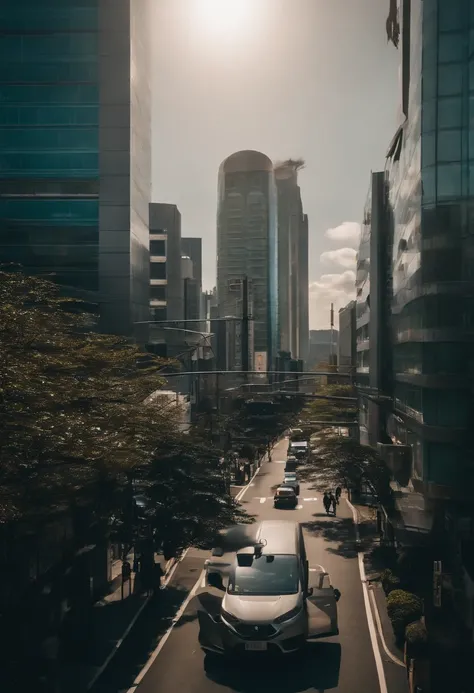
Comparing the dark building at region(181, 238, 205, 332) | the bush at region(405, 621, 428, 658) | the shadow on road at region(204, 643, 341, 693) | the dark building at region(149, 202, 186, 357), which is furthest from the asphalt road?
the dark building at region(181, 238, 205, 332)

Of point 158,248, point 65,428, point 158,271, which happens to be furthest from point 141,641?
point 158,271

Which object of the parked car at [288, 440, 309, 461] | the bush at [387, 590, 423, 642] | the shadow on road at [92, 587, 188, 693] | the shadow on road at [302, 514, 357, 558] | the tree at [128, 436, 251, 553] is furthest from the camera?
the parked car at [288, 440, 309, 461]

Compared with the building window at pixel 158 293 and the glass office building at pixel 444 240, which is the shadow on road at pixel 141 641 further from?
the building window at pixel 158 293

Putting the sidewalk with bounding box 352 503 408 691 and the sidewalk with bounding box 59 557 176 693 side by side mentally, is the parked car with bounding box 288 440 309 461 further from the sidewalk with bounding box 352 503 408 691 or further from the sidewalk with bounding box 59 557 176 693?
the sidewalk with bounding box 59 557 176 693

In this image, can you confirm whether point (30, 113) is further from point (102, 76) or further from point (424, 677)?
point (424, 677)

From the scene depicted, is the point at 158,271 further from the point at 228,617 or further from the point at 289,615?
the point at 289,615

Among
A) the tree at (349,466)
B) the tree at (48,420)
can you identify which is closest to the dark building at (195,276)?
the tree at (349,466)
